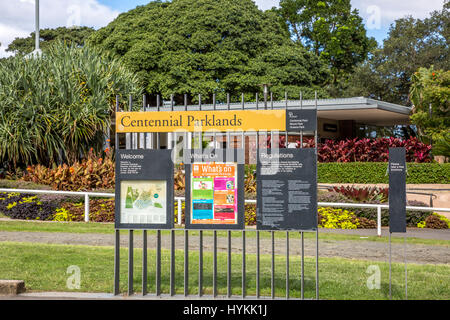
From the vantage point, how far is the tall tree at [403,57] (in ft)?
139

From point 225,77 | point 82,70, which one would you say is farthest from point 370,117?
point 82,70

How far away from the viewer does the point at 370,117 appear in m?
31.3

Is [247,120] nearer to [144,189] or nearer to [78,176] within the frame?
[144,189]

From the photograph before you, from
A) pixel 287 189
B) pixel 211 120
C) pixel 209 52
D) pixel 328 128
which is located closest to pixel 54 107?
pixel 211 120

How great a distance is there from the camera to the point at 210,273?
8.88m

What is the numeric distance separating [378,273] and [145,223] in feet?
12.0

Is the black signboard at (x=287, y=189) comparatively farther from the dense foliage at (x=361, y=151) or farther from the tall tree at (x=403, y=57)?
the tall tree at (x=403, y=57)

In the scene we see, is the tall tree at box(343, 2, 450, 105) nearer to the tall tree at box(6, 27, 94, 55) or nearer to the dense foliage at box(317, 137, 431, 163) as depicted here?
the dense foliage at box(317, 137, 431, 163)

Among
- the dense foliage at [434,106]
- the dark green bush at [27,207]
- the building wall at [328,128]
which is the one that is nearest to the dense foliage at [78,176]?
the dark green bush at [27,207]

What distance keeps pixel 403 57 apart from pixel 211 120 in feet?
127

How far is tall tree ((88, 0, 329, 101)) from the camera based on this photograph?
35.3m

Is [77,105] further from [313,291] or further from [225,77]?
[225,77]

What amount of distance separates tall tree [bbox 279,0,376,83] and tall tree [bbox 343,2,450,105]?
110 inches

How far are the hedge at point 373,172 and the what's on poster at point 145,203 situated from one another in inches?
657
